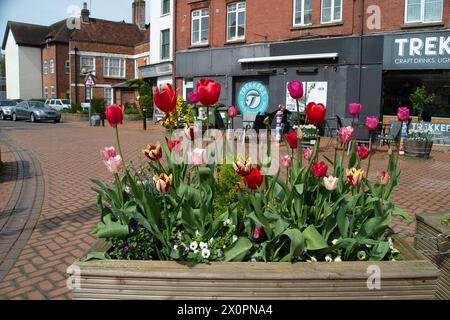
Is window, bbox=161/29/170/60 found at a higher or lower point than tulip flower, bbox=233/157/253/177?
higher

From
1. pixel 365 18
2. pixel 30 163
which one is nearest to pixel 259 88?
pixel 365 18

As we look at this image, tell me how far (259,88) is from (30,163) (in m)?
12.5

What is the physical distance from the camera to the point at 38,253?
422cm

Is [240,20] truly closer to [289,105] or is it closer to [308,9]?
[308,9]

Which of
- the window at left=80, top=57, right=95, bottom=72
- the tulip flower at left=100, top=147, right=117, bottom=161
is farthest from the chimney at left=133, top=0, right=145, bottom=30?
the tulip flower at left=100, top=147, right=117, bottom=161

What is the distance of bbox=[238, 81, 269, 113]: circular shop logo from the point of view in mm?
20031

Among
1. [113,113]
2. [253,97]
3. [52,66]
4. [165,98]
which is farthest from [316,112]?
[52,66]

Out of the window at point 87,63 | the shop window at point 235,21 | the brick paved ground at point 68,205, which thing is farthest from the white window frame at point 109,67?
the brick paved ground at point 68,205

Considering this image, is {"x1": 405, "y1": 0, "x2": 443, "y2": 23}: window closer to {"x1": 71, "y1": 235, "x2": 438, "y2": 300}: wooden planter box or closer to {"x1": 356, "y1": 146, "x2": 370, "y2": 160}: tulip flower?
{"x1": 356, "y1": 146, "x2": 370, "y2": 160}: tulip flower

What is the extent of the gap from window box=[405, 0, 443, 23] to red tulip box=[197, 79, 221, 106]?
51.9 feet

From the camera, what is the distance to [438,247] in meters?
2.81

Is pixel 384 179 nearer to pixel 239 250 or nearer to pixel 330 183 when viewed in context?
pixel 330 183
